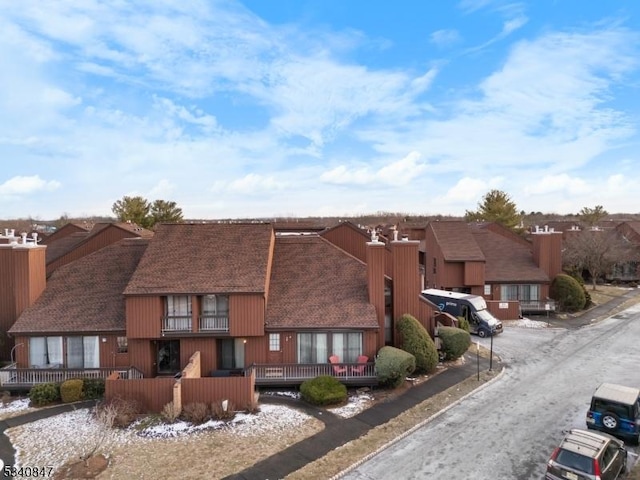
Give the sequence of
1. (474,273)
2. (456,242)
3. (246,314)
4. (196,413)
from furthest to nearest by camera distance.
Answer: (456,242) → (474,273) → (246,314) → (196,413)

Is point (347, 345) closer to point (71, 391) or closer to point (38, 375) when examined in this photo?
point (71, 391)

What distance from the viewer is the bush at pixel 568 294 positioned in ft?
124

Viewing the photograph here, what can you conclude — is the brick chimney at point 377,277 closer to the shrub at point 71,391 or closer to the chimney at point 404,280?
the chimney at point 404,280

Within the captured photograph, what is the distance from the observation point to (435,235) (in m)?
40.9

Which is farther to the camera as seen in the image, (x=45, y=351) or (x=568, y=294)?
(x=568, y=294)

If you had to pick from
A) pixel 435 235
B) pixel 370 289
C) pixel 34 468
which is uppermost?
pixel 435 235

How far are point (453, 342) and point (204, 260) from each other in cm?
1428

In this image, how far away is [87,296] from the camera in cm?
2406

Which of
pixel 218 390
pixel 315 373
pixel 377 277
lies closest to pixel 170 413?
pixel 218 390

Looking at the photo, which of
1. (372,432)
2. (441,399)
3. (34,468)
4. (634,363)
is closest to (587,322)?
(634,363)

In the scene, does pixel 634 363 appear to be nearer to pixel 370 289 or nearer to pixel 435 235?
pixel 370 289

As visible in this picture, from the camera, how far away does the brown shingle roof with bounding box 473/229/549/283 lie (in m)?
38.1

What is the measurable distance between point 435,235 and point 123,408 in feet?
99.6

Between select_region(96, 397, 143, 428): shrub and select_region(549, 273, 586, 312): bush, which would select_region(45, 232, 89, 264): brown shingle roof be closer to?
select_region(96, 397, 143, 428): shrub
